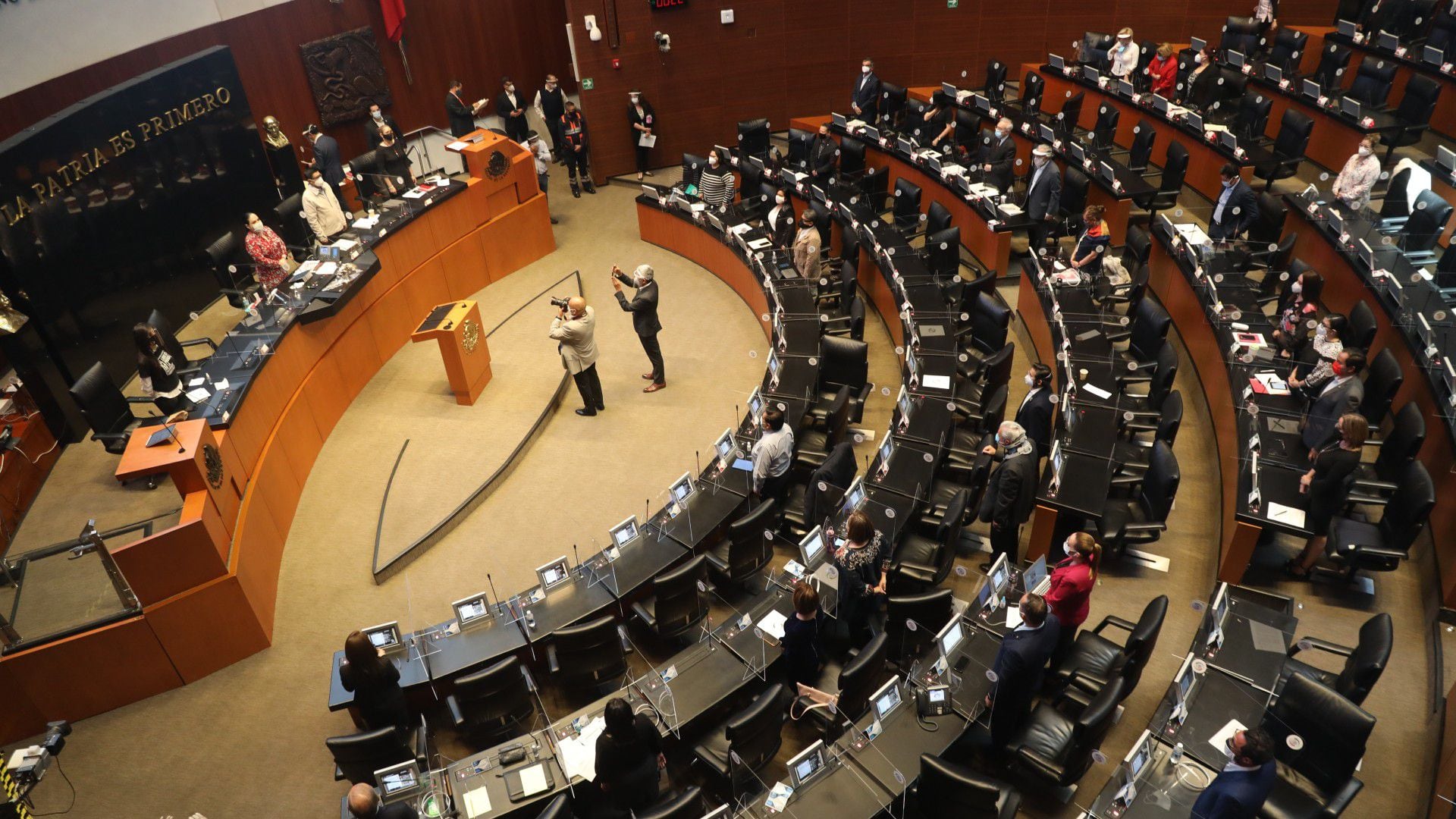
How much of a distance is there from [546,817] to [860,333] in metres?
6.19

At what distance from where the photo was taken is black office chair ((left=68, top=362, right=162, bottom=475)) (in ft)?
27.6

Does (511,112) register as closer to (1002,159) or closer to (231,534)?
(1002,159)

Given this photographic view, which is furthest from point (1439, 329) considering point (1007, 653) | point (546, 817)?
point (546, 817)

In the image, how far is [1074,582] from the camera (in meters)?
6.02

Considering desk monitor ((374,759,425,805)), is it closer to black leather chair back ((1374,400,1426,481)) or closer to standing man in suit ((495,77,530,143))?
black leather chair back ((1374,400,1426,481))

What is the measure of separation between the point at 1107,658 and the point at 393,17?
1496 cm

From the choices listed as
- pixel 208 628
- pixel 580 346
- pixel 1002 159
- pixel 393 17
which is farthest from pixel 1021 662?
pixel 393 17

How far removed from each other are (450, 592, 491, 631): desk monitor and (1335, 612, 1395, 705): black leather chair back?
5.75 m

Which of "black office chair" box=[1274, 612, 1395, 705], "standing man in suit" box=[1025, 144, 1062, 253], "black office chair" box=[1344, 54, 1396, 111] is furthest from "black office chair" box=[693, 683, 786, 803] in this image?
"black office chair" box=[1344, 54, 1396, 111]

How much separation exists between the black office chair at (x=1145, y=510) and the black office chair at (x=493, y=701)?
467 centimetres

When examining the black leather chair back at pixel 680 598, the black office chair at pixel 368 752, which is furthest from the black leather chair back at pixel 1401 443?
the black office chair at pixel 368 752

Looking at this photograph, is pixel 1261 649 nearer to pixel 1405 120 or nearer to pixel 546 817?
pixel 546 817

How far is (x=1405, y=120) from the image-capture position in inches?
465

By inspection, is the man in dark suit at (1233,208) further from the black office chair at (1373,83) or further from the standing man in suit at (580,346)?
the standing man in suit at (580,346)
